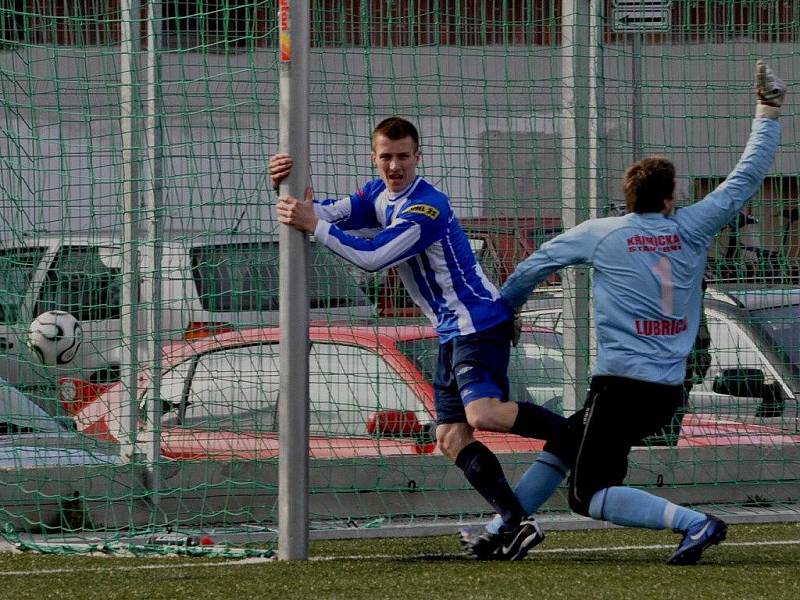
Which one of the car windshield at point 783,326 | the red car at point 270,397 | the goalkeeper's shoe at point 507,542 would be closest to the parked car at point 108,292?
the red car at point 270,397

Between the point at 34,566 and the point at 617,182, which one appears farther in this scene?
the point at 617,182

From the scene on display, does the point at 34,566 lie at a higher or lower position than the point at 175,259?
lower

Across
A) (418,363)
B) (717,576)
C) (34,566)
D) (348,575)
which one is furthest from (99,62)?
(717,576)

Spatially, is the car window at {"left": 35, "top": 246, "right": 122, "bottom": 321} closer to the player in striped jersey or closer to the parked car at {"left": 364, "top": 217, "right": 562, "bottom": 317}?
the parked car at {"left": 364, "top": 217, "right": 562, "bottom": 317}

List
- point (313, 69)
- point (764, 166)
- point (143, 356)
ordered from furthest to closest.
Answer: point (313, 69) → point (143, 356) → point (764, 166)

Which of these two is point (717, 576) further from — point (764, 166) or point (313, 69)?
point (313, 69)

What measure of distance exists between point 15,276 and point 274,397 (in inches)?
53.2

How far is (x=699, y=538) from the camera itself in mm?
5926

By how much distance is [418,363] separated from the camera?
318 inches

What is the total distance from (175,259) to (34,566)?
6.20 ft

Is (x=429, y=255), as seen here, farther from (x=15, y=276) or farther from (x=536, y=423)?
(x=15, y=276)

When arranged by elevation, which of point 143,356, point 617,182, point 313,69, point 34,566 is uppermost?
point 313,69

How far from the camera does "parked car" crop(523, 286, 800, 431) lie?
8.55m

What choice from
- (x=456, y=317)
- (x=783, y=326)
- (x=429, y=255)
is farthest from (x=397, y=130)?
(x=783, y=326)
